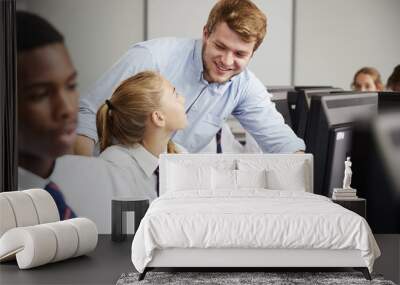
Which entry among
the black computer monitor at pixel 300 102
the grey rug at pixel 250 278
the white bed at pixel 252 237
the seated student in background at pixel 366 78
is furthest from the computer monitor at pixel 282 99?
the grey rug at pixel 250 278

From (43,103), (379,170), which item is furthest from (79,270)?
(379,170)

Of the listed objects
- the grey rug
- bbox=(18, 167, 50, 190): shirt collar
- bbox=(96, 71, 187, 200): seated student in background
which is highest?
bbox=(96, 71, 187, 200): seated student in background

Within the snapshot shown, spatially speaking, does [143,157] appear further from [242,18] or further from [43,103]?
[242,18]

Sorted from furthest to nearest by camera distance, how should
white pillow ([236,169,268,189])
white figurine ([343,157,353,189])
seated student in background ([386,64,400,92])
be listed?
seated student in background ([386,64,400,92]) < white figurine ([343,157,353,189]) < white pillow ([236,169,268,189])

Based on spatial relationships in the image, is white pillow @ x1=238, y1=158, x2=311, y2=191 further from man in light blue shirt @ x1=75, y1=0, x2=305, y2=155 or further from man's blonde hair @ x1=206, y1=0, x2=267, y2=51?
man's blonde hair @ x1=206, y1=0, x2=267, y2=51

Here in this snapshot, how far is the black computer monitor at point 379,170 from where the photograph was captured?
7.60 meters

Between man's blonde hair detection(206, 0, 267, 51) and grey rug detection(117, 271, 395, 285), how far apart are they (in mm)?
2651

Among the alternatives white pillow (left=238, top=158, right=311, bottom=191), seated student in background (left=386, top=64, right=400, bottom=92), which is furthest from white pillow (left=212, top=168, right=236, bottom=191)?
seated student in background (left=386, top=64, right=400, bottom=92)

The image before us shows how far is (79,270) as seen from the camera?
5.82 m

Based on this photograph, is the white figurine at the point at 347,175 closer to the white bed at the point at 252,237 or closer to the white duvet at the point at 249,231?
the white bed at the point at 252,237

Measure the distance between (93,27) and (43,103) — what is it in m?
0.92

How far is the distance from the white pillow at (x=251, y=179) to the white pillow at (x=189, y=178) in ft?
0.95

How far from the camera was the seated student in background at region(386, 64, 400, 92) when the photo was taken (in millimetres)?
7562

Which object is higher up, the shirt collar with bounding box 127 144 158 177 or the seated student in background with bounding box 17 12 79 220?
the seated student in background with bounding box 17 12 79 220
